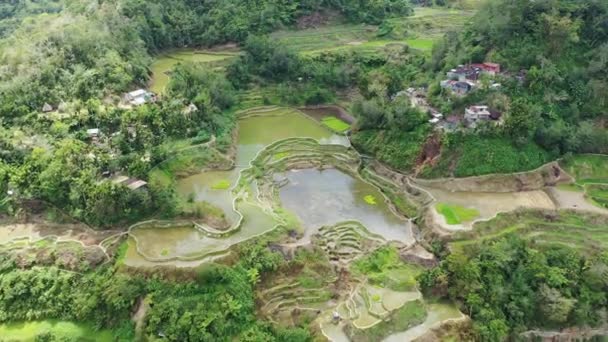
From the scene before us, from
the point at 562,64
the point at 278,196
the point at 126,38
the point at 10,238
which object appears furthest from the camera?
the point at 126,38

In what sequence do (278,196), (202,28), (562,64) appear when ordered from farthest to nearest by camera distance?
(202,28) < (562,64) < (278,196)

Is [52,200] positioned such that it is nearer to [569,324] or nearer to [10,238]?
[10,238]

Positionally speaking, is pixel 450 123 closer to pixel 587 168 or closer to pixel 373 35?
pixel 587 168

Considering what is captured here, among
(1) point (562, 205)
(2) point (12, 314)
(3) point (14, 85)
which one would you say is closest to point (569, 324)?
(1) point (562, 205)

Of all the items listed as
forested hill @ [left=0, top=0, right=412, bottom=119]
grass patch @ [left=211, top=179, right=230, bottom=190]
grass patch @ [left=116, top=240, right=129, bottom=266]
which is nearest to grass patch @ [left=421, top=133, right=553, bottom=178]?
grass patch @ [left=211, top=179, right=230, bottom=190]

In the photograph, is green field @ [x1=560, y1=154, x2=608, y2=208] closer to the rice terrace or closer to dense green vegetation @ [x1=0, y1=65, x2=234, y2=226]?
the rice terrace
